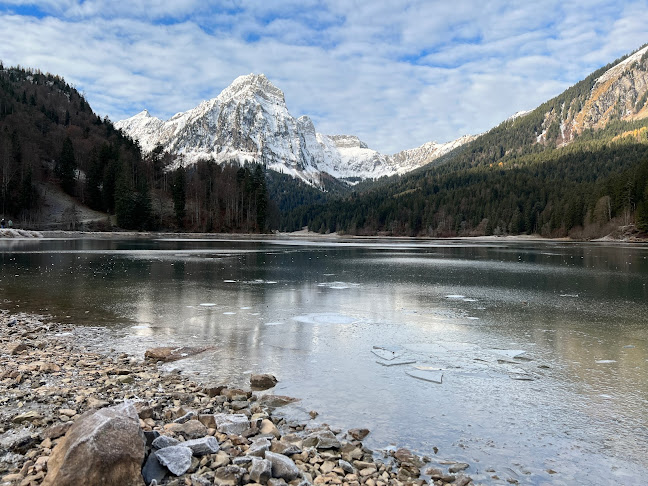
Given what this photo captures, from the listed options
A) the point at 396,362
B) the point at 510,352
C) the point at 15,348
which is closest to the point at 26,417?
the point at 15,348

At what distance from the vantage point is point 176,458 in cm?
502

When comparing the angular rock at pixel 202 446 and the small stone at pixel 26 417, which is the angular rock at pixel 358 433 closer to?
the angular rock at pixel 202 446

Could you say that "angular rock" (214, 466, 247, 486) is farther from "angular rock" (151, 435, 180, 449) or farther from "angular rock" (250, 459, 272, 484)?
"angular rock" (151, 435, 180, 449)

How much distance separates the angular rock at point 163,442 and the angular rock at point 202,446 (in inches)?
5.1

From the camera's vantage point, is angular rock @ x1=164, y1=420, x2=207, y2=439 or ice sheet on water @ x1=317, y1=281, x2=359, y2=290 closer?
angular rock @ x1=164, y1=420, x2=207, y2=439

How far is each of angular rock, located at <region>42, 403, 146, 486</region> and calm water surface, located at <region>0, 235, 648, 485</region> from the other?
2.70 meters

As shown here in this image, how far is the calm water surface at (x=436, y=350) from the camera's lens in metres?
6.00

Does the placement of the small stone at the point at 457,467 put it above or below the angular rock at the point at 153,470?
below

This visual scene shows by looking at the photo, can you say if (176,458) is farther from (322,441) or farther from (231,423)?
(322,441)

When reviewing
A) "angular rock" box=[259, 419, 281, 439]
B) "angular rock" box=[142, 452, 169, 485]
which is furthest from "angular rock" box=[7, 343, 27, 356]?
"angular rock" box=[259, 419, 281, 439]

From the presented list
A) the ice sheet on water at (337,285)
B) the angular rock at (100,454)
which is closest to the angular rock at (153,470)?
the angular rock at (100,454)

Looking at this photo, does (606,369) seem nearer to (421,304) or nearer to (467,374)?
(467,374)

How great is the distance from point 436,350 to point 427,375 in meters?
1.98

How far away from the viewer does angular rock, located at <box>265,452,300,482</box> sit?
489 centimetres
